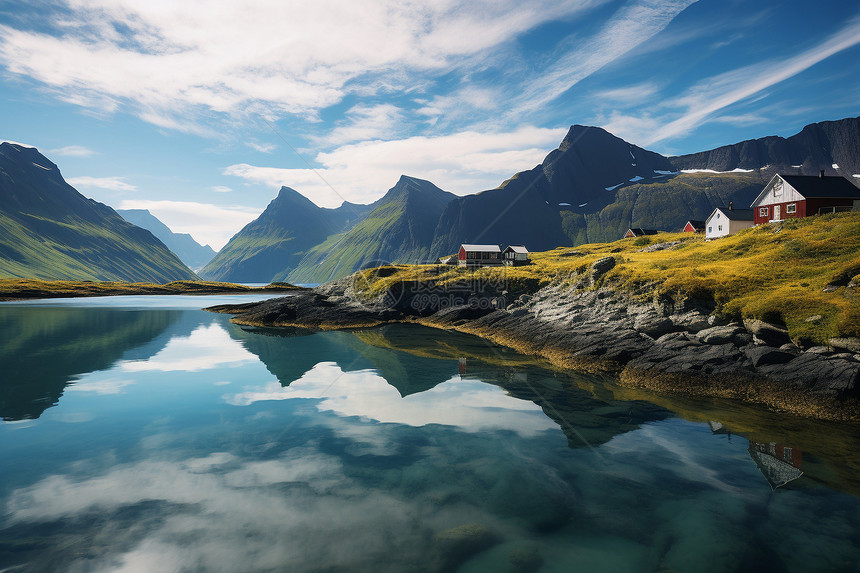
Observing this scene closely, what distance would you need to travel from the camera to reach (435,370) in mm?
39312

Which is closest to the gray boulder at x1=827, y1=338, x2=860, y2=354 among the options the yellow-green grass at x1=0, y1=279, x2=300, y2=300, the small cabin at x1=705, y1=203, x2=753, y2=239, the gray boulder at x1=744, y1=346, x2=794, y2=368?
the gray boulder at x1=744, y1=346, x2=794, y2=368

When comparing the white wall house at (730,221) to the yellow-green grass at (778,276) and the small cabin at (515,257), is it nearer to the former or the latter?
the yellow-green grass at (778,276)

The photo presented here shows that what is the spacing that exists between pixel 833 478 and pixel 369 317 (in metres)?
64.6

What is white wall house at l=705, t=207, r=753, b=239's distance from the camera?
76.9 m

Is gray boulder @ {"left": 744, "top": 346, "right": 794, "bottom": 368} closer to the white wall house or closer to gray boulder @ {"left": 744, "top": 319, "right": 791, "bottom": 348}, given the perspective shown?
gray boulder @ {"left": 744, "top": 319, "right": 791, "bottom": 348}

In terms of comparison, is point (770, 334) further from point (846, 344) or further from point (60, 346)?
point (60, 346)

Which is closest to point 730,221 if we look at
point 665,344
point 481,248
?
point 481,248

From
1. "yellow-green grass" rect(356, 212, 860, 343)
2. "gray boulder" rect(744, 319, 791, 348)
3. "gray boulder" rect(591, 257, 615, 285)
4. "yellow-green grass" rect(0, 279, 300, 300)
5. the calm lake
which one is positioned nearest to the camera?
the calm lake

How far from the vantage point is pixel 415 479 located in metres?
17.9

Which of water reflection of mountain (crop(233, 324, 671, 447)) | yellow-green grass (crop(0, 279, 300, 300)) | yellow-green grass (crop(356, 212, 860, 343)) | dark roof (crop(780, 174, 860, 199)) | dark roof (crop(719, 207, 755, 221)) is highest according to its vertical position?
dark roof (crop(780, 174, 860, 199))

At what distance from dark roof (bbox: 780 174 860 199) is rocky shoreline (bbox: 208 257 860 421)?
37621mm

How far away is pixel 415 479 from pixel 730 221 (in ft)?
283

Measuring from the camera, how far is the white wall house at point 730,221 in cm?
7688

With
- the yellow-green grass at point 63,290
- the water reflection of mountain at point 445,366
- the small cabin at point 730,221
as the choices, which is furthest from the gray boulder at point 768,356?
the yellow-green grass at point 63,290
